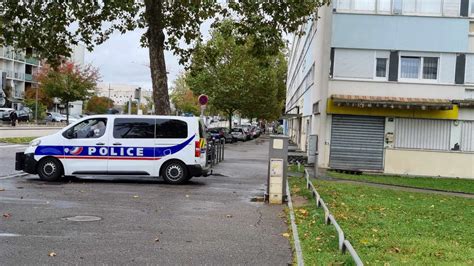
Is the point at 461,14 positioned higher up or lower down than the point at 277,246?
higher up

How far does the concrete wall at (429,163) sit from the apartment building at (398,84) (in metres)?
0.04

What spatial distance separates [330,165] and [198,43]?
760 centimetres

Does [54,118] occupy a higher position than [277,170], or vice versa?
[54,118]

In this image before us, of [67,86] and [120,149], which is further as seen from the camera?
[67,86]

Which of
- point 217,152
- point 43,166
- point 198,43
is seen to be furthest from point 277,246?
point 198,43

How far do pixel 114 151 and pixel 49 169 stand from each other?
1753mm

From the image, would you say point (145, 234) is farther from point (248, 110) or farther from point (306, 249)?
point (248, 110)

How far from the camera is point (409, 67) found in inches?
922

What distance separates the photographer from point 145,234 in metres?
8.61

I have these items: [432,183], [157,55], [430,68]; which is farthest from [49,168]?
[430,68]

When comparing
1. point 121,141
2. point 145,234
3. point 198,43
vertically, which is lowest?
point 145,234

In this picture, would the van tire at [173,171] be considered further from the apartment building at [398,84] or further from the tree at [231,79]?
the tree at [231,79]

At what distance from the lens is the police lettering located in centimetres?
1521

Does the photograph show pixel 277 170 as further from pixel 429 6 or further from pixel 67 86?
pixel 67 86
